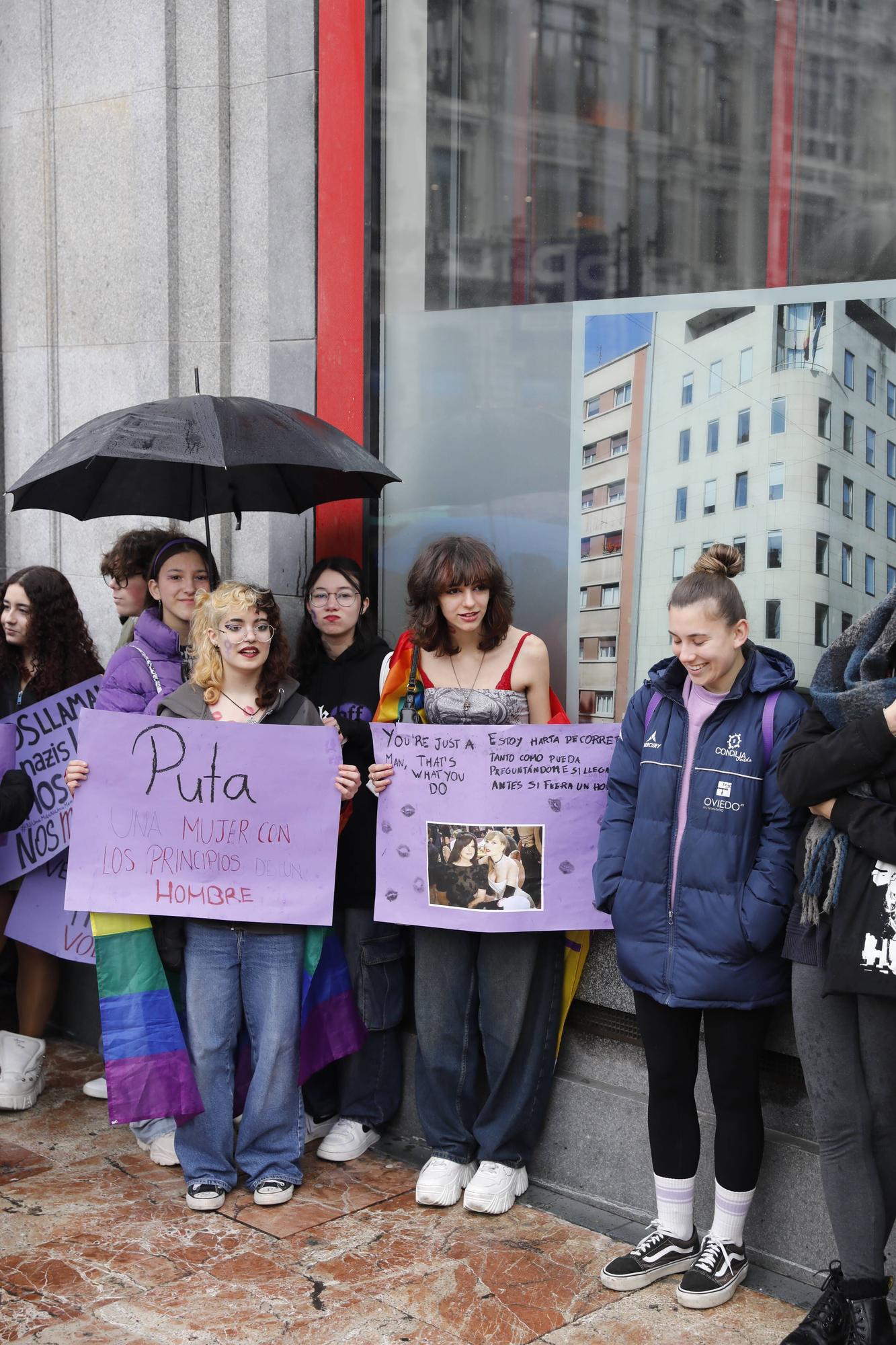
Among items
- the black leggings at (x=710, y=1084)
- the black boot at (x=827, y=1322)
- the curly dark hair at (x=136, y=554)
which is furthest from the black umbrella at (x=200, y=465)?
the black boot at (x=827, y=1322)

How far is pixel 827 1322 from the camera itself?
11.1 ft

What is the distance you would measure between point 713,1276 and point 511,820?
139 cm

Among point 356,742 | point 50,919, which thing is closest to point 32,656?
point 50,919

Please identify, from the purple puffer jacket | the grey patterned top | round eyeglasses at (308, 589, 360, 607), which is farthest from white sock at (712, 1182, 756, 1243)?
the purple puffer jacket

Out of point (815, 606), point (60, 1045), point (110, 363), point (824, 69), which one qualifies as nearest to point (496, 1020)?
point (815, 606)

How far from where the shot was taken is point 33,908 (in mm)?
5250

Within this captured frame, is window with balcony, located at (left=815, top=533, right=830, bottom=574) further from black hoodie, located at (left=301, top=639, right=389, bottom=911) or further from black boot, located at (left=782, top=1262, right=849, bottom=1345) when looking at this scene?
black boot, located at (left=782, top=1262, right=849, bottom=1345)

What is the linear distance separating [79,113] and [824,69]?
3.70 metres

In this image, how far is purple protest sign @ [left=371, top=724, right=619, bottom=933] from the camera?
4211 mm

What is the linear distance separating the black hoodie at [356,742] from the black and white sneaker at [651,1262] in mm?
1408

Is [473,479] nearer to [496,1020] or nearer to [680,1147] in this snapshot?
[496,1020]

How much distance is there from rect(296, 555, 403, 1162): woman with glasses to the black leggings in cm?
112

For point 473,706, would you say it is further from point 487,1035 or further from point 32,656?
point 32,656

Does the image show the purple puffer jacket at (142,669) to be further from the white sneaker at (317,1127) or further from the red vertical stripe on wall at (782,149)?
the red vertical stripe on wall at (782,149)
